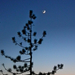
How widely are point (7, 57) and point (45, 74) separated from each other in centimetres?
449

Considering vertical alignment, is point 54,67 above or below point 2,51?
below

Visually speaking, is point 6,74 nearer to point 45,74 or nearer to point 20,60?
point 20,60

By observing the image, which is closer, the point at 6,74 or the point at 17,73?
the point at 17,73

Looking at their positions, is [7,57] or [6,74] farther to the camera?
[6,74]

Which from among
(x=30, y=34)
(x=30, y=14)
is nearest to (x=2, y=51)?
(x=30, y=34)

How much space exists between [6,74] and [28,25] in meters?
6.22

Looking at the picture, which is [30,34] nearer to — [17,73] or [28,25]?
[28,25]

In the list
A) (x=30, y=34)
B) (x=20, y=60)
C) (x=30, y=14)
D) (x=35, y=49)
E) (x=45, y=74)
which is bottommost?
(x=45, y=74)

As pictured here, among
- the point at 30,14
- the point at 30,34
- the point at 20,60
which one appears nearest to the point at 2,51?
the point at 20,60

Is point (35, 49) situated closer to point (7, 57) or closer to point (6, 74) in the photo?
point (7, 57)

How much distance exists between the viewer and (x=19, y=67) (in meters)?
18.0

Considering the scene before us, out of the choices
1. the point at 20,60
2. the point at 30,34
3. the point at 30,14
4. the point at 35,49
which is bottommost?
the point at 20,60

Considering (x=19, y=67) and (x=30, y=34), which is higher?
Answer: (x=30, y=34)

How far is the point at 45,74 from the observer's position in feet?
56.3
